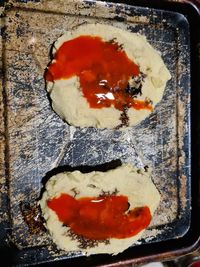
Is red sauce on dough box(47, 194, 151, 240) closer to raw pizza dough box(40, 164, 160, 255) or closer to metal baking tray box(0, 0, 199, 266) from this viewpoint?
raw pizza dough box(40, 164, 160, 255)

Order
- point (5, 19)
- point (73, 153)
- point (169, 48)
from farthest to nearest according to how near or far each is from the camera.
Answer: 1. point (169, 48)
2. point (73, 153)
3. point (5, 19)

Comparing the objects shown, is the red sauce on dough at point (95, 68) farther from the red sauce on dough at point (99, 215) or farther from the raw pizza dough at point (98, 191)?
the red sauce on dough at point (99, 215)

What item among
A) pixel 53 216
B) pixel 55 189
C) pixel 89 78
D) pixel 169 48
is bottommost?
pixel 53 216

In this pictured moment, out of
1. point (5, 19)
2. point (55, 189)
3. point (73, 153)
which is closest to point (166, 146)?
point (73, 153)

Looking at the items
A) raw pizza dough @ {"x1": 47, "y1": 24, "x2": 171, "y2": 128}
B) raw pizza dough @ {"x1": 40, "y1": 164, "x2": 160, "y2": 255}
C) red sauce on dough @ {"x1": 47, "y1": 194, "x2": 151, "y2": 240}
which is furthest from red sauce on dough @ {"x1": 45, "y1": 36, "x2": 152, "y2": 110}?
red sauce on dough @ {"x1": 47, "y1": 194, "x2": 151, "y2": 240}

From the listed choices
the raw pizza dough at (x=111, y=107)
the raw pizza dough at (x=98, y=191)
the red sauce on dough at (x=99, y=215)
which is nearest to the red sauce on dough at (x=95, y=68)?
the raw pizza dough at (x=111, y=107)

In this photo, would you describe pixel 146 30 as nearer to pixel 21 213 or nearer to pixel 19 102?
pixel 19 102

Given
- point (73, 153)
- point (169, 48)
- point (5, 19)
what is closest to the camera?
point (5, 19)

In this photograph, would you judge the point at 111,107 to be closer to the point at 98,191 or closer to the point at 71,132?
the point at 71,132
